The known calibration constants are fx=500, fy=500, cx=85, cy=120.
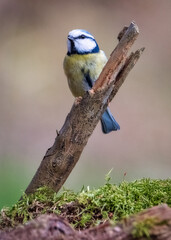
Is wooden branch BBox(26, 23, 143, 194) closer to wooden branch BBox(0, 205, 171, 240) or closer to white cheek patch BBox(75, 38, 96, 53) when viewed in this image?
wooden branch BBox(0, 205, 171, 240)

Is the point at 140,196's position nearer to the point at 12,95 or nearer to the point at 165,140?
the point at 165,140

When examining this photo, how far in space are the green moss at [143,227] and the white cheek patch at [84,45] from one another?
156 centimetres

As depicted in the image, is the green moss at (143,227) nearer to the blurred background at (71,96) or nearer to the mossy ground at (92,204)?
the mossy ground at (92,204)

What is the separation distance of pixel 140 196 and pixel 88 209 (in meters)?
0.17

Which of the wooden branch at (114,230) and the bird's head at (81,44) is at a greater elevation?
the bird's head at (81,44)

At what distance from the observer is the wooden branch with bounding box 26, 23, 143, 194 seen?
162 centimetres

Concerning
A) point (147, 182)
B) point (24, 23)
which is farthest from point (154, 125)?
point (147, 182)

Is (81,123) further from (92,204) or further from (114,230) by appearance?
(114,230)

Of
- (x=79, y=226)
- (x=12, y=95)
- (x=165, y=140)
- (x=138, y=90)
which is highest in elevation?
(x=12, y=95)

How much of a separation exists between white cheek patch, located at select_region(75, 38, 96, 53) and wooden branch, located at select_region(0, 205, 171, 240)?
4.95 ft

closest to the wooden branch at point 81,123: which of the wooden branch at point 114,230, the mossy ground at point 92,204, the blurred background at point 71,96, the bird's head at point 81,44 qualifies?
the mossy ground at point 92,204

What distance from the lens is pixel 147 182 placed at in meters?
1.61

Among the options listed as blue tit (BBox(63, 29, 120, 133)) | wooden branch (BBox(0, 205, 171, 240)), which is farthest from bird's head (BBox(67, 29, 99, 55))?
wooden branch (BBox(0, 205, 171, 240))

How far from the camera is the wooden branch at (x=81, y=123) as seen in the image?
162cm
